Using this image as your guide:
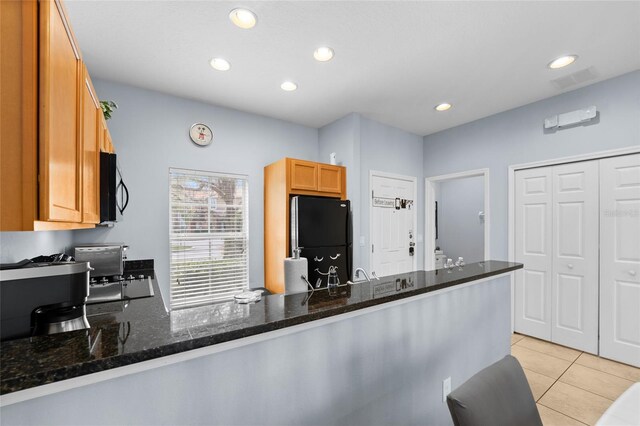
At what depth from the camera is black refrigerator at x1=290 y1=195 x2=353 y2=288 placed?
3225 mm

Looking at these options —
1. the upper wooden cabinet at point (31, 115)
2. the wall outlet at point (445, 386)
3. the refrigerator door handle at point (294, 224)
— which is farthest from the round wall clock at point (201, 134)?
the wall outlet at point (445, 386)

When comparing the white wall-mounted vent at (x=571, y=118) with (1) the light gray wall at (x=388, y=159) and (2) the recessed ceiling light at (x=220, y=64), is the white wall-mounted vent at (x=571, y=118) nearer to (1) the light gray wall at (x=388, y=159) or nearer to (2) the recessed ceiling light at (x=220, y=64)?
(1) the light gray wall at (x=388, y=159)

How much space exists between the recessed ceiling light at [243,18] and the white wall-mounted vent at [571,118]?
3320 mm

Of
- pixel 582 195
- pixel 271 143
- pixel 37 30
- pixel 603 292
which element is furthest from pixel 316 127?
pixel 603 292

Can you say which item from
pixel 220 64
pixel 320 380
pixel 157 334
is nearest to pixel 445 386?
pixel 320 380

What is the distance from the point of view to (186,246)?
3.24 metres

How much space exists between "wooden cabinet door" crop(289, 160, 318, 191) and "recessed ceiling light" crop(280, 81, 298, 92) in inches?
30.6

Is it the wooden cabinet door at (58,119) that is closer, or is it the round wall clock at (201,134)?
the wooden cabinet door at (58,119)

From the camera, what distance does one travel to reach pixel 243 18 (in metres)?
2.00

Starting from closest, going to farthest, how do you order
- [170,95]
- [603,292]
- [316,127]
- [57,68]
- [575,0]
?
1. [57,68]
2. [575,0]
3. [603,292]
4. [170,95]
5. [316,127]

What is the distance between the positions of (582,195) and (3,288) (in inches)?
173

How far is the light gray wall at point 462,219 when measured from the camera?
5.79 meters

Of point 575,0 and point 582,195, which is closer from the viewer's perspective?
point 575,0

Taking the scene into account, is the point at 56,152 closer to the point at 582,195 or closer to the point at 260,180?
the point at 260,180
